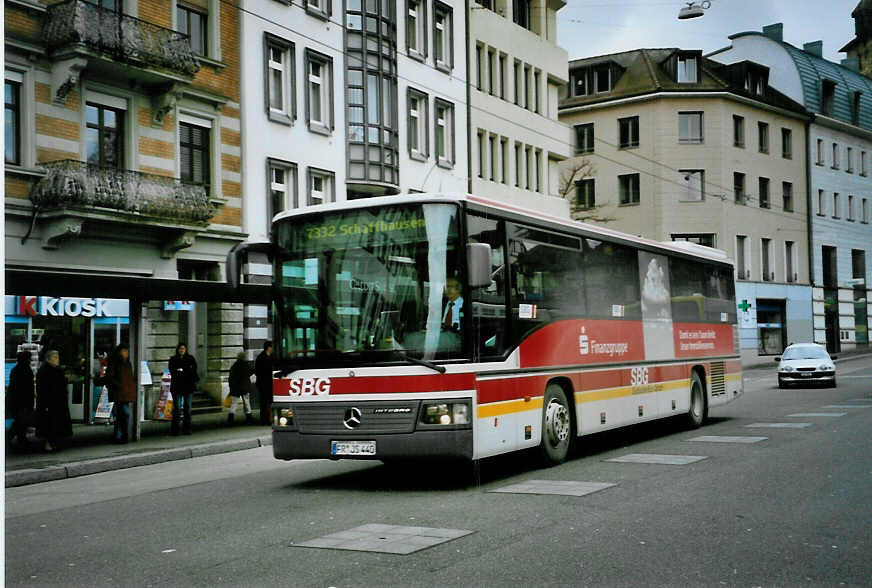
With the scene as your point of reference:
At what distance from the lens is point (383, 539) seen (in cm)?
800

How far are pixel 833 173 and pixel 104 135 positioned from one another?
52.7m

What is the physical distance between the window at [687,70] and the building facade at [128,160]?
116ft

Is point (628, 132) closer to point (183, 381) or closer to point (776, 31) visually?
point (776, 31)

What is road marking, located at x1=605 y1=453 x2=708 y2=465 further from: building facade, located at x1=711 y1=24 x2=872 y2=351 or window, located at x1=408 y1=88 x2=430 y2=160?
building facade, located at x1=711 y1=24 x2=872 y2=351

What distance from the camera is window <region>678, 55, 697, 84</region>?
57.5 m

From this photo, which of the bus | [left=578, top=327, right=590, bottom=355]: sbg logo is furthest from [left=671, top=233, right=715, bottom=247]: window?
the bus

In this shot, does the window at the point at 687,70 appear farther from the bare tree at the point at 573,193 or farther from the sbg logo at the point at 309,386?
the sbg logo at the point at 309,386

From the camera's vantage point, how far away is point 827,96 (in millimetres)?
65562

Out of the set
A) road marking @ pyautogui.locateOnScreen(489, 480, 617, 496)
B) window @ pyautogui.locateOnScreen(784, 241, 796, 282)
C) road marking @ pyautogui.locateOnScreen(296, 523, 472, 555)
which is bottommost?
road marking @ pyautogui.locateOnScreen(489, 480, 617, 496)

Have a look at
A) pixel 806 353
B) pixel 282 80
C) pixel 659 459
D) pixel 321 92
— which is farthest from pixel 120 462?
pixel 806 353

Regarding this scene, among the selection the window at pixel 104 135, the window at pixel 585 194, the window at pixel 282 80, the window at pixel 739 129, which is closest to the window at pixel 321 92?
the window at pixel 282 80

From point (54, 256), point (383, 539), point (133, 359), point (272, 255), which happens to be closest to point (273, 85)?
point (54, 256)

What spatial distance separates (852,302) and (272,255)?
202 ft

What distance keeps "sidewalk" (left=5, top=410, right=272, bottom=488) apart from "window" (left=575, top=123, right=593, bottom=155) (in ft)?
134
